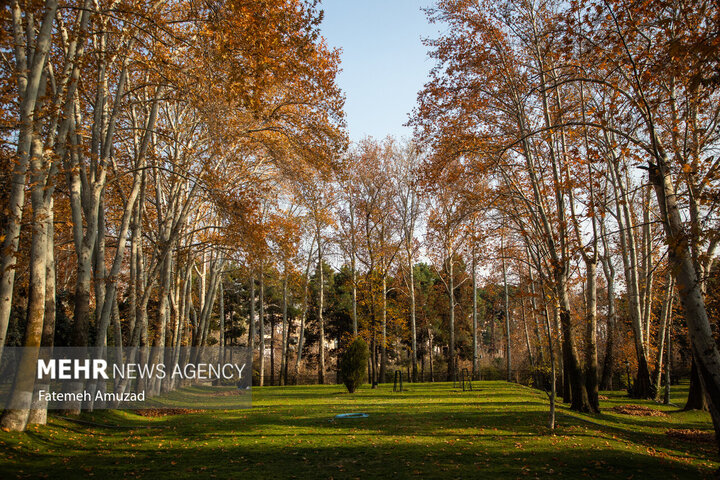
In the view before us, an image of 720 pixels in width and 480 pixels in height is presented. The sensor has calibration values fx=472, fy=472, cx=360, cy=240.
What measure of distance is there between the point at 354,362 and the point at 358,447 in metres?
11.1

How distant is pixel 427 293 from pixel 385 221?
14.6m

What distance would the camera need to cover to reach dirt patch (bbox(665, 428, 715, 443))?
375 inches

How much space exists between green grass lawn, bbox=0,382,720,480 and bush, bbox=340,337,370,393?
6888 millimetres

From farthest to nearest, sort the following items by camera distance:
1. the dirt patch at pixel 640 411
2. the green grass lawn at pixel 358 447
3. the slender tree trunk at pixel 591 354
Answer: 1. the dirt patch at pixel 640 411
2. the slender tree trunk at pixel 591 354
3. the green grass lawn at pixel 358 447

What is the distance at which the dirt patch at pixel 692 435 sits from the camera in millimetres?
9527

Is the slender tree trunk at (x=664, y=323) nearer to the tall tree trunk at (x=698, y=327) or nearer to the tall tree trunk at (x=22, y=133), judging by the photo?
the tall tree trunk at (x=698, y=327)

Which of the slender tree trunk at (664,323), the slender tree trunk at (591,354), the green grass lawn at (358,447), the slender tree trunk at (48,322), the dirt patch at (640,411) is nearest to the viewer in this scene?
the green grass lawn at (358,447)

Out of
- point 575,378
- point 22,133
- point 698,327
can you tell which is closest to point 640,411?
point 575,378

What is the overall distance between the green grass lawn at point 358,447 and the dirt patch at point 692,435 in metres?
0.23

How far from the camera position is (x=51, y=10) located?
6516mm

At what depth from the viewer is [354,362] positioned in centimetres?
1900

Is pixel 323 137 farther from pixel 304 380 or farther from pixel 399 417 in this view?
pixel 304 380

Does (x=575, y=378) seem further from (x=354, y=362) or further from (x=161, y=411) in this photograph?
(x=161, y=411)

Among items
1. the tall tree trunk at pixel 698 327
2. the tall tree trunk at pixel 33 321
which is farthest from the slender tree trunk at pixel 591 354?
the tall tree trunk at pixel 33 321
